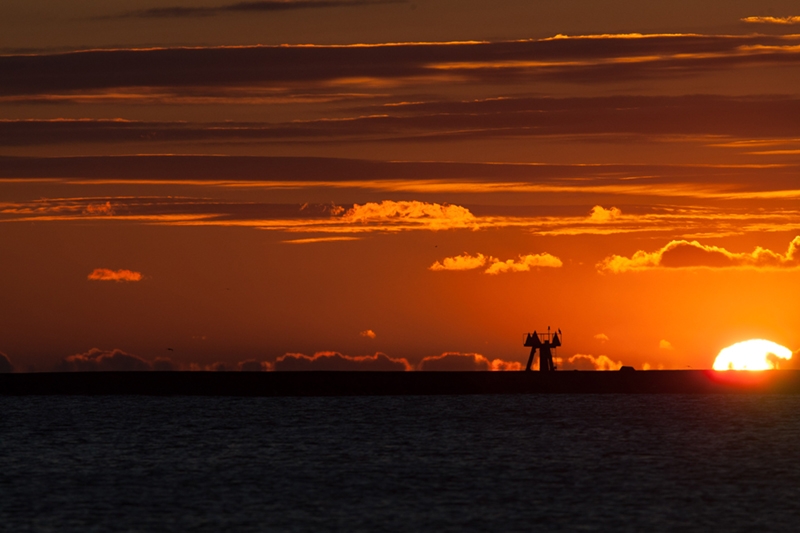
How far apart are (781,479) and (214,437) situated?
5255 centimetres

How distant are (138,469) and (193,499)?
16.8 metres

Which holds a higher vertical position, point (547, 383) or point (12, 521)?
point (547, 383)

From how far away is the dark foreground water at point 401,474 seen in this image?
54188 mm

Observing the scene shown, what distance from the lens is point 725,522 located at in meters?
53.1

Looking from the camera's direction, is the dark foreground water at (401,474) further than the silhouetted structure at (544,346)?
No

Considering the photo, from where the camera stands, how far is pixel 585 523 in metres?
52.7

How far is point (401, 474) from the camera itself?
73188 millimetres

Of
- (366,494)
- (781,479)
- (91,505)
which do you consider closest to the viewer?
(91,505)

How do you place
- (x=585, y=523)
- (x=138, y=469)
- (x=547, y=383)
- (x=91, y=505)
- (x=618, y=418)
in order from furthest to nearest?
1. (x=547, y=383)
2. (x=618, y=418)
3. (x=138, y=469)
4. (x=91, y=505)
5. (x=585, y=523)

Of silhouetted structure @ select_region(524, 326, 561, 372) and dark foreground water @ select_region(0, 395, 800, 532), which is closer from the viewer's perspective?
dark foreground water @ select_region(0, 395, 800, 532)

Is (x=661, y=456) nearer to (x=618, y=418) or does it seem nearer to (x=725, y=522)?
(x=725, y=522)

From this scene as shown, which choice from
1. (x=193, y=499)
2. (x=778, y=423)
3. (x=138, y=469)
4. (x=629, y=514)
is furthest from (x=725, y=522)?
(x=778, y=423)

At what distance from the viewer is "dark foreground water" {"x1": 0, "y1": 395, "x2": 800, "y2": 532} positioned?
5419 centimetres

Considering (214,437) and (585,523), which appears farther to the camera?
(214,437)
